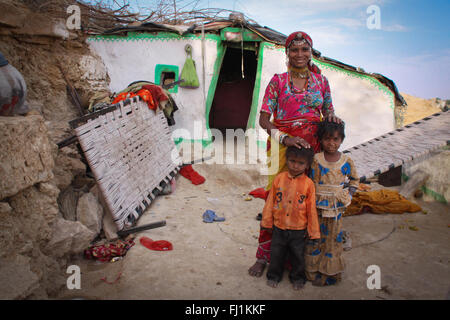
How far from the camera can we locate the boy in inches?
88.7


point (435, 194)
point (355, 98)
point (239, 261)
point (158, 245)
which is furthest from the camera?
point (355, 98)

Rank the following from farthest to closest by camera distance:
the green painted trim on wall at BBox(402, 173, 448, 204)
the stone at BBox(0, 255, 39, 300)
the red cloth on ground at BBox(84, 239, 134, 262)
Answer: the green painted trim on wall at BBox(402, 173, 448, 204) < the red cloth on ground at BBox(84, 239, 134, 262) < the stone at BBox(0, 255, 39, 300)

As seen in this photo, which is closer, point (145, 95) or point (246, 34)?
point (145, 95)

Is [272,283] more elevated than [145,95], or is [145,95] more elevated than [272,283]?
[145,95]

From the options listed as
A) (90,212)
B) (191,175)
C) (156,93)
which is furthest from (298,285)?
(156,93)

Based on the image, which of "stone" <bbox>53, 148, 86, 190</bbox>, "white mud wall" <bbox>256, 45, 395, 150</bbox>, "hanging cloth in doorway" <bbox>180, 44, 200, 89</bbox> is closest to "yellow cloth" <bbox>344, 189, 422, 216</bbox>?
"white mud wall" <bbox>256, 45, 395, 150</bbox>

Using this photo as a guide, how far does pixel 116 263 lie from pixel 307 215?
1866mm

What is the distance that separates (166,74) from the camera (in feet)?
21.4

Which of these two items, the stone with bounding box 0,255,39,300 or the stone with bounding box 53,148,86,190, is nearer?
the stone with bounding box 0,255,39,300

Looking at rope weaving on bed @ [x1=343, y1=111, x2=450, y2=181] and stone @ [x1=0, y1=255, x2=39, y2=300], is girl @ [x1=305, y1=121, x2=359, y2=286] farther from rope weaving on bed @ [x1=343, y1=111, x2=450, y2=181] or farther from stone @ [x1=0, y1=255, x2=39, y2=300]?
stone @ [x1=0, y1=255, x2=39, y2=300]

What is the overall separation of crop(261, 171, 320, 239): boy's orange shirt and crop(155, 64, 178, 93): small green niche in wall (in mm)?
4628

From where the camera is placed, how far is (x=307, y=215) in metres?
2.30

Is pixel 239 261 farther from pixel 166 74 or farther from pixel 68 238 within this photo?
pixel 166 74

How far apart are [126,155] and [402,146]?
3.53 m
